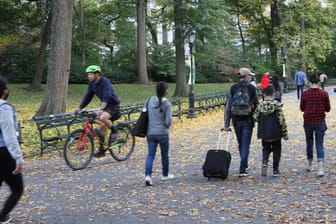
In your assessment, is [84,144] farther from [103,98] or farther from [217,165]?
[217,165]

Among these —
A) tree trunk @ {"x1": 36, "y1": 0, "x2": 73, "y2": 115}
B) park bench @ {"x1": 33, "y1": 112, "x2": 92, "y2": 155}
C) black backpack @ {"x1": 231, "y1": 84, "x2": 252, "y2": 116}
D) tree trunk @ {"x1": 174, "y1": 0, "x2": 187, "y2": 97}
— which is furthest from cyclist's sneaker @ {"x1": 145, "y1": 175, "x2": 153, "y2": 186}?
tree trunk @ {"x1": 174, "y1": 0, "x2": 187, "y2": 97}

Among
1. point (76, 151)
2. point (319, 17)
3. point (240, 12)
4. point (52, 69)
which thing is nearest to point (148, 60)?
point (240, 12)

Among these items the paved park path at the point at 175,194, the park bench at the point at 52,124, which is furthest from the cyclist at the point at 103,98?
the park bench at the point at 52,124

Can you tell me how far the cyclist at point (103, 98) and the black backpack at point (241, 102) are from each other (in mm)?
2499

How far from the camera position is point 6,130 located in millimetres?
5309

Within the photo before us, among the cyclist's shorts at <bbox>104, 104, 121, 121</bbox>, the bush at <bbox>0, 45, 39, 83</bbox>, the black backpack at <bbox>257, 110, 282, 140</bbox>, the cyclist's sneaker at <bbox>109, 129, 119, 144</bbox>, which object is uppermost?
the bush at <bbox>0, 45, 39, 83</bbox>

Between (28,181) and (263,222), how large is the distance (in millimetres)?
4607

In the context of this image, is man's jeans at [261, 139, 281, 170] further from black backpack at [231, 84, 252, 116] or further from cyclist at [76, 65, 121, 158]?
cyclist at [76, 65, 121, 158]

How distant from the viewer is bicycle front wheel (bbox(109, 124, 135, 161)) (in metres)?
10.3

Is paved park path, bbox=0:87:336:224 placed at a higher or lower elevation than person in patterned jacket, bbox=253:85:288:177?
lower

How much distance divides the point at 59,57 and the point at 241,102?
9769 mm

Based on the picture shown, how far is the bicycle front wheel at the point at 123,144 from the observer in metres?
10.3

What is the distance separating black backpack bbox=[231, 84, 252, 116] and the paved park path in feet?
3.55

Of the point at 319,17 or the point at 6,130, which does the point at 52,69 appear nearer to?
the point at 6,130
